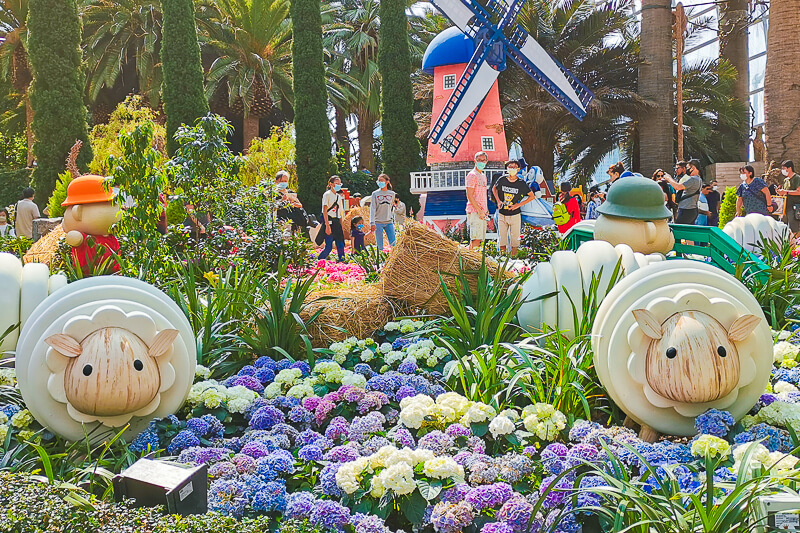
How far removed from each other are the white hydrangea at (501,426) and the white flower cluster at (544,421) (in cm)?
7

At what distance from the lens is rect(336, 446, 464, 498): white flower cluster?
2.38 metres

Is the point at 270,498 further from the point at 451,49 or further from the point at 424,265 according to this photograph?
the point at 451,49

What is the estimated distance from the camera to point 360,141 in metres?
28.3

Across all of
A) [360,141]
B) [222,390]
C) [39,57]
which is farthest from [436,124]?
[222,390]

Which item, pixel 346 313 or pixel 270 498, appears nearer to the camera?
pixel 270 498

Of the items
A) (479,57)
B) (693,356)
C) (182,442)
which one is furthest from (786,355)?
(479,57)

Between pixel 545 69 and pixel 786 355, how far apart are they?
15.4m

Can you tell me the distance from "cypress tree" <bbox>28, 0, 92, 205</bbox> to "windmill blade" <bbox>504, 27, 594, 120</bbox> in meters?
9.88

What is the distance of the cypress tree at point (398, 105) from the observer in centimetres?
1989

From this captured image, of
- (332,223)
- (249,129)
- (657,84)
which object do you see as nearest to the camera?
(332,223)

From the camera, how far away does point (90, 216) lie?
5.71 meters

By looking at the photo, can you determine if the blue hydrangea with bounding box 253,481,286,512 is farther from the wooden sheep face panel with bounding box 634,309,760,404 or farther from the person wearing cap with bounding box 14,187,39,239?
the person wearing cap with bounding box 14,187,39,239

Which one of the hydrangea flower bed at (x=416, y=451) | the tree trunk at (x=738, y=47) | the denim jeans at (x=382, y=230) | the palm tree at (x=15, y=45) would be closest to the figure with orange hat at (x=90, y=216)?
the hydrangea flower bed at (x=416, y=451)

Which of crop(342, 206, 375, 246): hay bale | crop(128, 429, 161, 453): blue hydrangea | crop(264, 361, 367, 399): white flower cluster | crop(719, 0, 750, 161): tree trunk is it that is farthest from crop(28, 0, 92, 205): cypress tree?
crop(719, 0, 750, 161): tree trunk
